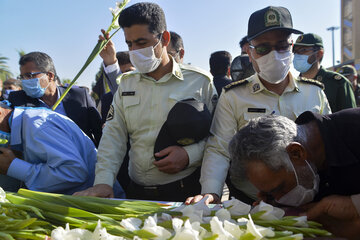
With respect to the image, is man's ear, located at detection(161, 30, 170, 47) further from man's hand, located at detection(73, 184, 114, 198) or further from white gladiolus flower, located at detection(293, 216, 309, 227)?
white gladiolus flower, located at detection(293, 216, 309, 227)

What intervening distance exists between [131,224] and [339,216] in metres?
0.85

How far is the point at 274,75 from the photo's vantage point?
2352 mm

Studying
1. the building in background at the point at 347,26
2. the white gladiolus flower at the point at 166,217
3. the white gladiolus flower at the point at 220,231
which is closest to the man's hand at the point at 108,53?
the white gladiolus flower at the point at 166,217

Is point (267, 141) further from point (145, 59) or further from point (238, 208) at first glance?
point (145, 59)

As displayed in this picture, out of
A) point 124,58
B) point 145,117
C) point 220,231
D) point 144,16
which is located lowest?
point 220,231

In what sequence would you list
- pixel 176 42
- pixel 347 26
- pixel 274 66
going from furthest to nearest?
pixel 347 26 → pixel 176 42 → pixel 274 66

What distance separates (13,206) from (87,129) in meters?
2.02

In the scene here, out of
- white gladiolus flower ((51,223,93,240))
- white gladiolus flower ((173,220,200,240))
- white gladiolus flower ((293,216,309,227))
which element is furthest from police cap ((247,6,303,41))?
white gladiolus flower ((51,223,93,240))

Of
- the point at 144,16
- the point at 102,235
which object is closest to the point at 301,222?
the point at 102,235

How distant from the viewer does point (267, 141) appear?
1.50m

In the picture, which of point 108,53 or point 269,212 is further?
point 108,53

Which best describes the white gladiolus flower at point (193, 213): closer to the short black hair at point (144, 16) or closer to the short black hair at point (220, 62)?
the short black hair at point (144, 16)

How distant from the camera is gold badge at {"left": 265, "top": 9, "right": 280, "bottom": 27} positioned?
7.41ft

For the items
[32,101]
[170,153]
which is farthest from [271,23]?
[32,101]
